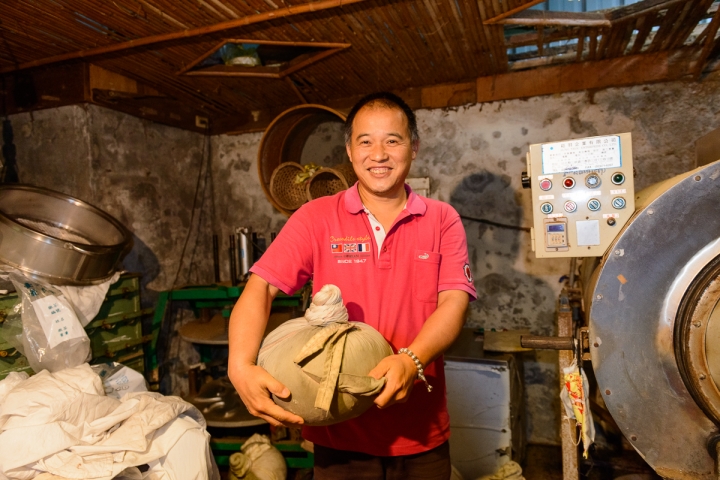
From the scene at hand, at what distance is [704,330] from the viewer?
1.19 m

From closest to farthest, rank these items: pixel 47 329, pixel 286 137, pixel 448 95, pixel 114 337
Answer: pixel 47 329, pixel 114 337, pixel 448 95, pixel 286 137

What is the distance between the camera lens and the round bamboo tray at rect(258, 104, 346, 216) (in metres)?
3.07

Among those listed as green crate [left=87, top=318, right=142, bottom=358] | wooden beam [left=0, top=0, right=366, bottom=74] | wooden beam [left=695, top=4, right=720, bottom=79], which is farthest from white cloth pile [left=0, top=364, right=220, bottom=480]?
wooden beam [left=695, top=4, right=720, bottom=79]

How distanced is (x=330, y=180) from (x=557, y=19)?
5.47 ft

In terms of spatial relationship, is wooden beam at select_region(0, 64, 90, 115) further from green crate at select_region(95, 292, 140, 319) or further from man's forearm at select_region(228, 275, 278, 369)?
man's forearm at select_region(228, 275, 278, 369)

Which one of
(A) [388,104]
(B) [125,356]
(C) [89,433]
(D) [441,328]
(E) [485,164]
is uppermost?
(E) [485,164]

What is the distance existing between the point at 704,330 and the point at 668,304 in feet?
0.34

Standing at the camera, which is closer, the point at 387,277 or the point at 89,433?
the point at 387,277

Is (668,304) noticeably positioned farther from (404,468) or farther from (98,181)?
(98,181)

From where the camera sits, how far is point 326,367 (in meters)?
1.02

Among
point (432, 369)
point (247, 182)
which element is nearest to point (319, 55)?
point (247, 182)

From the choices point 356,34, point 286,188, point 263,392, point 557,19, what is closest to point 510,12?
point 557,19

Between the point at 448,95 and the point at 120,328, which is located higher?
the point at 448,95

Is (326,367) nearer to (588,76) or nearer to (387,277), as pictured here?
(387,277)
